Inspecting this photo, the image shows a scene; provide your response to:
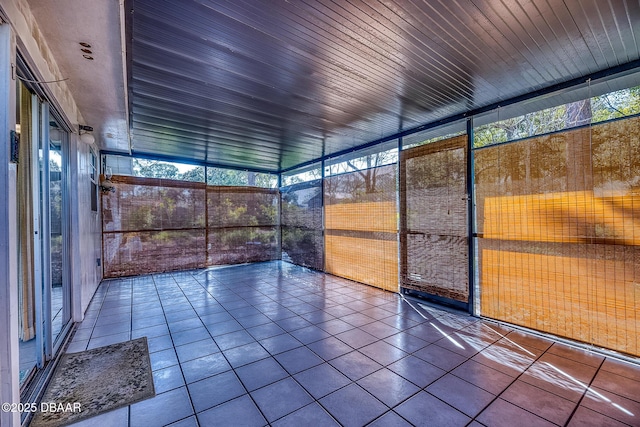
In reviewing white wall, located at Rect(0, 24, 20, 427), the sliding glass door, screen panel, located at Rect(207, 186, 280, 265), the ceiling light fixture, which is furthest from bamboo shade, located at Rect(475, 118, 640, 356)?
screen panel, located at Rect(207, 186, 280, 265)

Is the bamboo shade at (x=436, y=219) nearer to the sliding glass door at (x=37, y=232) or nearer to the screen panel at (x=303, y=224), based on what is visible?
the screen panel at (x=303, y=224)

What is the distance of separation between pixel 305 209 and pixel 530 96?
4609mm

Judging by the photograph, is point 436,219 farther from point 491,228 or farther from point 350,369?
point 350,369

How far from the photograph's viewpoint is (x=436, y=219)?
382 centimetres

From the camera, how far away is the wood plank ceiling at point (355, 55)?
1.84 m

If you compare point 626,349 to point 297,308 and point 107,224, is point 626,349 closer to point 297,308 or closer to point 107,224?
point 297,308

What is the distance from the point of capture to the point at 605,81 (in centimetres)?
264

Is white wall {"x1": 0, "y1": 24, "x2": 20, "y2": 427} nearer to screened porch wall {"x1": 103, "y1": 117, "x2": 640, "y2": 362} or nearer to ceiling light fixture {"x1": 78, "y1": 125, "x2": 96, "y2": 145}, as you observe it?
ceiling light fixture {"x1": 78, "y1": 125, "x2": 96, "y2": 145}

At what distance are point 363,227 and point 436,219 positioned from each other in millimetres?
1453

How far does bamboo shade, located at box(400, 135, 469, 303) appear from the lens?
3.55 m

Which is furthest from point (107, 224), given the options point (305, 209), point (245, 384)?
point (245, 384)

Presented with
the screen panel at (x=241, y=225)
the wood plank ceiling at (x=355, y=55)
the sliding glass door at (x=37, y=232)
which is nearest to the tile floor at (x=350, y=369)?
the sliding glass door at (x=37, y=232)

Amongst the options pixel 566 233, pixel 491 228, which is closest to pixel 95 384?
pixel 491 228

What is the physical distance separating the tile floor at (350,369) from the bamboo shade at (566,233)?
0.29 meters
